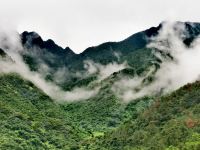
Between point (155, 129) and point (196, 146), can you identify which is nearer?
point (196, 146)

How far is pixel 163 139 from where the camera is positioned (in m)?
187

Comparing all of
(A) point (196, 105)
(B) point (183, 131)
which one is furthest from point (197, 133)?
(A) point (196, 105)

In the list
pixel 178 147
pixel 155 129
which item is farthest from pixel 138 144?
pixel 178 147

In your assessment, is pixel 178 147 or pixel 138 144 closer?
pixel 178 147

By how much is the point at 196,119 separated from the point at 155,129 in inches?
663

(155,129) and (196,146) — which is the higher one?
(155,129)

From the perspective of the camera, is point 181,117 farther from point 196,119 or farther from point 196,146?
point 196,146

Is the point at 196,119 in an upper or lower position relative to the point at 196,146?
upper

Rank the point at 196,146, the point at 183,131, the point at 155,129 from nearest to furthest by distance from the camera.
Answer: the point at 196,146
the point at 183,131
the point at 155,129

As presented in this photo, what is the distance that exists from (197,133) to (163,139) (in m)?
11.4

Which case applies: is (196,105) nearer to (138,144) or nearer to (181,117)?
(181,117)

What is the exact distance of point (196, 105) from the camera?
200 metres

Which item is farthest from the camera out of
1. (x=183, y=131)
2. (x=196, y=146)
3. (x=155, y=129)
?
(x=155, y=129)

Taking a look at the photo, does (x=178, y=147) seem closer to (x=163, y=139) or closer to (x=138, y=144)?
(x=163, y=139)
